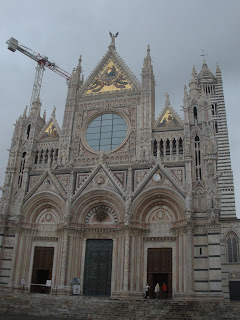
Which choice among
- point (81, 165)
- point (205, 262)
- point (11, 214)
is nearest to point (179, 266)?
point (205, 262)

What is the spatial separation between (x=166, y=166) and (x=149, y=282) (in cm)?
787

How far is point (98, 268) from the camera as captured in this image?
24.0 metres

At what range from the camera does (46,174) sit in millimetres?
26781

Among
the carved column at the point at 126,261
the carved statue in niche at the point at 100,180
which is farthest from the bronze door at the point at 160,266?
the carved statue in niche at the point at 100,180

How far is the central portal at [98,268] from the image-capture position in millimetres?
23453

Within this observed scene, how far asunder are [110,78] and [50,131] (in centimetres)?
699

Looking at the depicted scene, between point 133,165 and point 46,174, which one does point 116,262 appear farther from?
point 46,174

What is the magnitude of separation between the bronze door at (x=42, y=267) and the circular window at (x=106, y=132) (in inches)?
347

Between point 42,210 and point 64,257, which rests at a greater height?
point 42,210

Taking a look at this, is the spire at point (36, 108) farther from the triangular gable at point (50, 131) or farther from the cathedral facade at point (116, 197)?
the triangular gable at point (50, 131)

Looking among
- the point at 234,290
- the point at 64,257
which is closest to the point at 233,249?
the point at 234,290

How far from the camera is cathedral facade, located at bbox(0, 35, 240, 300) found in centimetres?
2241

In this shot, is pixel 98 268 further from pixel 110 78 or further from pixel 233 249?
pixel 110 78

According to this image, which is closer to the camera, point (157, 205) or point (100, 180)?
point (157, 205)
